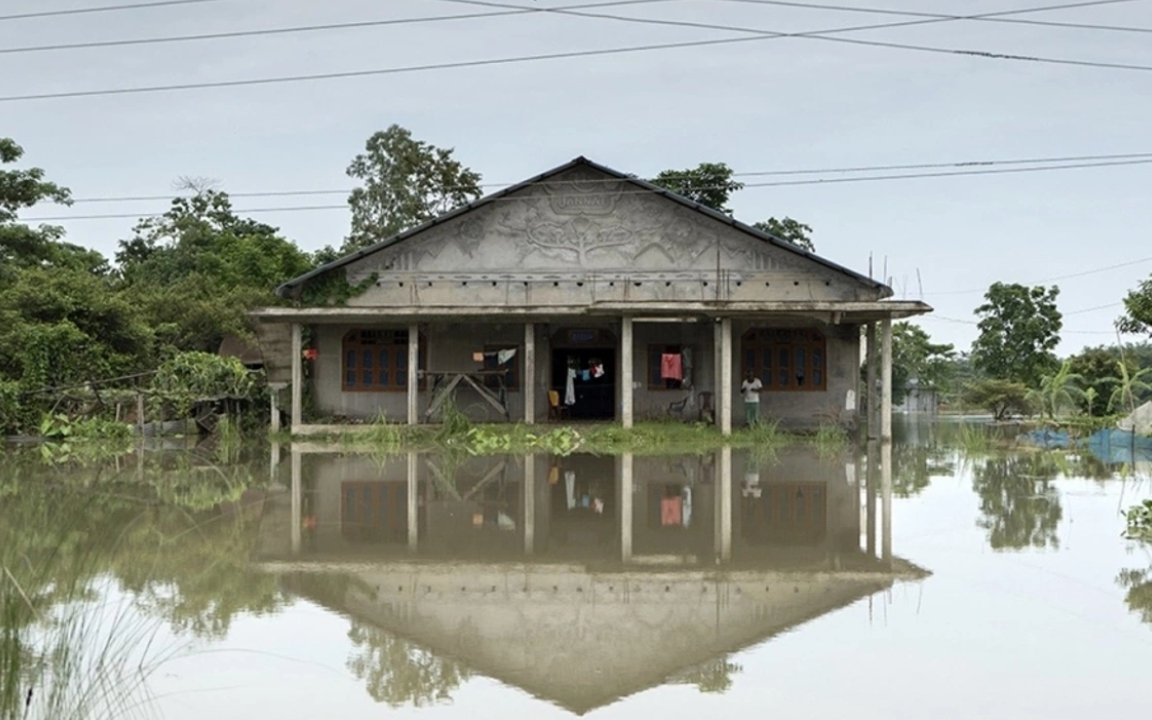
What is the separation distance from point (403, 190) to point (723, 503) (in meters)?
33.1

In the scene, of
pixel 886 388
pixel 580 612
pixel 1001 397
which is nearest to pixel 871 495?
pixel 580 612

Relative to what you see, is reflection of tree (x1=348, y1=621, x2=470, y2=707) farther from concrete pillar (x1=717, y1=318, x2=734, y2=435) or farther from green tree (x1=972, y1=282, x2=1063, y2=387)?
Answer: green tree (x1=972, y1=282, x2=1063, y2=387)

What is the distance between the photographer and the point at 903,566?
9.20 m

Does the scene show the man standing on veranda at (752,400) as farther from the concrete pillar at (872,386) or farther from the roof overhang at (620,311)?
the concrete pillar at (872,386)

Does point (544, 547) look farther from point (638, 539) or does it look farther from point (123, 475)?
point (123, 475)

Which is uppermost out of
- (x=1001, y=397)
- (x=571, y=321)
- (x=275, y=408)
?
(x=571, y=321)

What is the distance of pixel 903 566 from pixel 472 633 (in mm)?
3781

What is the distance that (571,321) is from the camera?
81.6ft

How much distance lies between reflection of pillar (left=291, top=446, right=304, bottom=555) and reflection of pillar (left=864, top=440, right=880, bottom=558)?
4796 mm

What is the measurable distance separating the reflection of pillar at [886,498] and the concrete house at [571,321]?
12.0ft

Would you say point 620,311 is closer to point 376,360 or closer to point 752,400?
point 752,400

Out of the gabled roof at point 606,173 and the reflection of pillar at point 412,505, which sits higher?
the gabled roof at point 606,173

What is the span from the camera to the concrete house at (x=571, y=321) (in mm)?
25203

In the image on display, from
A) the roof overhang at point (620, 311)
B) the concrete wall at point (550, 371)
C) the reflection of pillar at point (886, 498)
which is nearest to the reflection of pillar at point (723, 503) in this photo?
the reflection of pillar at point (886, 498)
